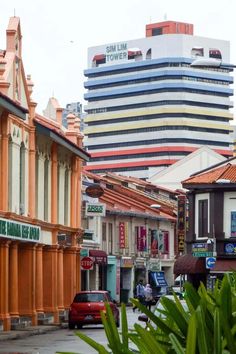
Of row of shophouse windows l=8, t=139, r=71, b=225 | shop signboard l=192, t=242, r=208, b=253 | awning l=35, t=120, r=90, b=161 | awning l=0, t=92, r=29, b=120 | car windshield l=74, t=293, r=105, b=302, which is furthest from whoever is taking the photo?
shop signboard l=192, t=242, r=208, b=253

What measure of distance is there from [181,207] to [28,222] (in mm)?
24639

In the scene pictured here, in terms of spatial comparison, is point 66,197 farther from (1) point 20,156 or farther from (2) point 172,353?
(2) point 172,353

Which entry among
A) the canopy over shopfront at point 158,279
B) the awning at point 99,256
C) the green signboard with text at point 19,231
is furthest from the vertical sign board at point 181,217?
the green signboard with text at point 19,231

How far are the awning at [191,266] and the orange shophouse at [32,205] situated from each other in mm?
5304

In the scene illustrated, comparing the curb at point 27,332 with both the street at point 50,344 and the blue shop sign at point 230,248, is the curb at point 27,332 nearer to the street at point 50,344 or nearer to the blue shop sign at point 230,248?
the street at point 50,344

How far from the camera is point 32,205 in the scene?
161ft

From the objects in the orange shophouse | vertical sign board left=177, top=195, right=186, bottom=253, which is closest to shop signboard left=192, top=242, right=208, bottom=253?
the orange shophouse

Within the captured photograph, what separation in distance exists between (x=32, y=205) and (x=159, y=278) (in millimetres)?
48010

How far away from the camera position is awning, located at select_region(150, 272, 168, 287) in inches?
3740

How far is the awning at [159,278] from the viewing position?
94994mm

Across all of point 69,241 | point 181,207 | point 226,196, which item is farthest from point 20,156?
point 181,207

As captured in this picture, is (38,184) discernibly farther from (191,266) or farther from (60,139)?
(191,266)

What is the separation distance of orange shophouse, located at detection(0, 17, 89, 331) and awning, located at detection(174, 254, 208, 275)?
209 inches

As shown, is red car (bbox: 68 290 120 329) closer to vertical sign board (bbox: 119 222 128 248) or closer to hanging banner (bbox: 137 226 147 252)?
vertical sign board (bbox: 119 222 128 248)
